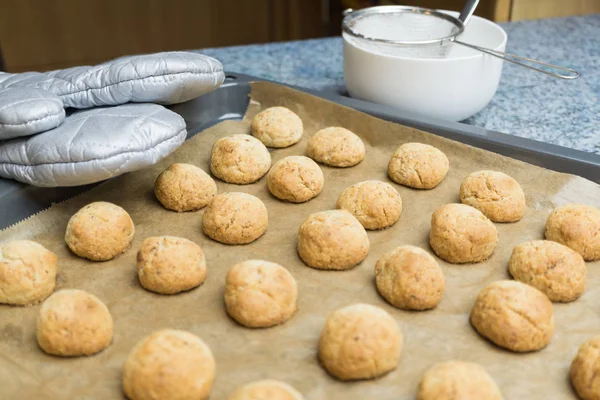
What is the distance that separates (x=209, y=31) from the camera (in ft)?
12.7

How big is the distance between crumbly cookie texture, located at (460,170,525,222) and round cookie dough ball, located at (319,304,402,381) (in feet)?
1.57

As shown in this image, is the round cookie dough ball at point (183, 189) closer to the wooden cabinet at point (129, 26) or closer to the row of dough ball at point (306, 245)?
the row of dough ball at point (306, 245)

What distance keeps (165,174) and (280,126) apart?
0.37 meters

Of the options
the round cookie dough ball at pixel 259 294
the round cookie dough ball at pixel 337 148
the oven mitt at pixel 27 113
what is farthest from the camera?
the round cookie dough ball at pixel 337 148

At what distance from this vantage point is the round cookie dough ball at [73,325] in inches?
41.4

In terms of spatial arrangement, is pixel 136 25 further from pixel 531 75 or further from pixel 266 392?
pixel 266 392

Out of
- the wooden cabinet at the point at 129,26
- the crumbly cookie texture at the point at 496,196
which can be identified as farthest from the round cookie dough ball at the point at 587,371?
the wooden cabinet at the point at 129,26

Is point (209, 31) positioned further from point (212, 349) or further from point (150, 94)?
point (212, 349)

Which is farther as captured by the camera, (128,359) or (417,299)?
(417,299)

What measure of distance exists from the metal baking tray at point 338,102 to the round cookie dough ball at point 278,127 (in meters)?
0.13

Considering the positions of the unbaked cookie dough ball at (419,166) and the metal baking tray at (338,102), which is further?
the unbaked cookie dough ball at (419,166)

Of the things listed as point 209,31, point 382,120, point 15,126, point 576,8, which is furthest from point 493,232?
point 209,31

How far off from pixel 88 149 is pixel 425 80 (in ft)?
2.90

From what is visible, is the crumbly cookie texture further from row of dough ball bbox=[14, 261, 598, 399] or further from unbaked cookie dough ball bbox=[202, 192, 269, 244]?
Result: unbaked cookie dough ball bbox=[202, 192, 269, 244]
